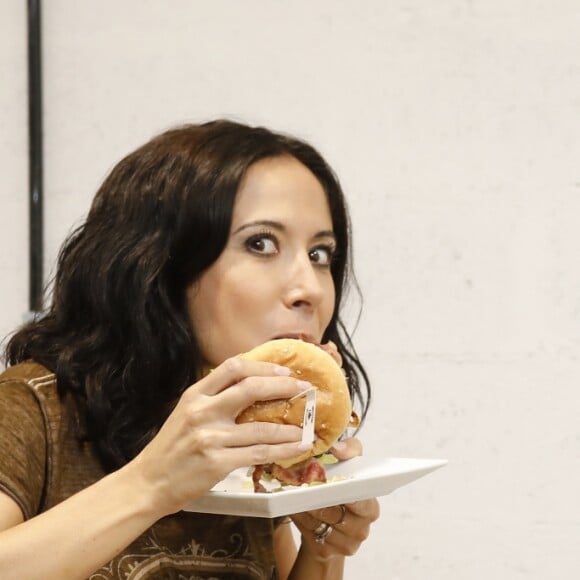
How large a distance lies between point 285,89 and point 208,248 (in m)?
0.93

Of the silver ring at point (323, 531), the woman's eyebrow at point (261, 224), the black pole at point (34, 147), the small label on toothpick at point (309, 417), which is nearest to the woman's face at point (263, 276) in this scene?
the woman's eyebrow at point (261, 224)

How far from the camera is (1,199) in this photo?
7.57ft

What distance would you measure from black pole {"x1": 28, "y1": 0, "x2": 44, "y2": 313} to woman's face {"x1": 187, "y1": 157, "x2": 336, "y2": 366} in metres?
0.94

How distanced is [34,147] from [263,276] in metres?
1.09

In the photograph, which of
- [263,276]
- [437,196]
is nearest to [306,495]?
[263,276]

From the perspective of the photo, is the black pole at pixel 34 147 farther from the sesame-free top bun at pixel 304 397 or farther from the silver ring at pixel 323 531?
the sesame-free top bun at pixel 304 397

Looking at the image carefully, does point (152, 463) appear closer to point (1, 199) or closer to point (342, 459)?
point (342, 459)

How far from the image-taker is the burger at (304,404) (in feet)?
3.99

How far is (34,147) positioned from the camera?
2.30 m

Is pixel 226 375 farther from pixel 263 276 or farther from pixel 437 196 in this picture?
pixel 437 196

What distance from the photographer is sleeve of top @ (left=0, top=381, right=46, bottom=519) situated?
1.27 metres

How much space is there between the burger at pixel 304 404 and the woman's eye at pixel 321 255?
20cm

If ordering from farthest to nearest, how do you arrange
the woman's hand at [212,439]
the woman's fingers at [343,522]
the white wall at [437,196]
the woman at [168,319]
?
1. the white wall at [437,196]
2. the woman's fingers at [343,522]
3. the woman at [168,319]
4. the woman's hand at [212,439]

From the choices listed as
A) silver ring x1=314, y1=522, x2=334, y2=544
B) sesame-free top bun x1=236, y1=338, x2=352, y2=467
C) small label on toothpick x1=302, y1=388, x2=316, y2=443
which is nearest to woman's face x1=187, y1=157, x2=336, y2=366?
sesame-free top bun x1=236, y1=338, x2=352, y2=467
